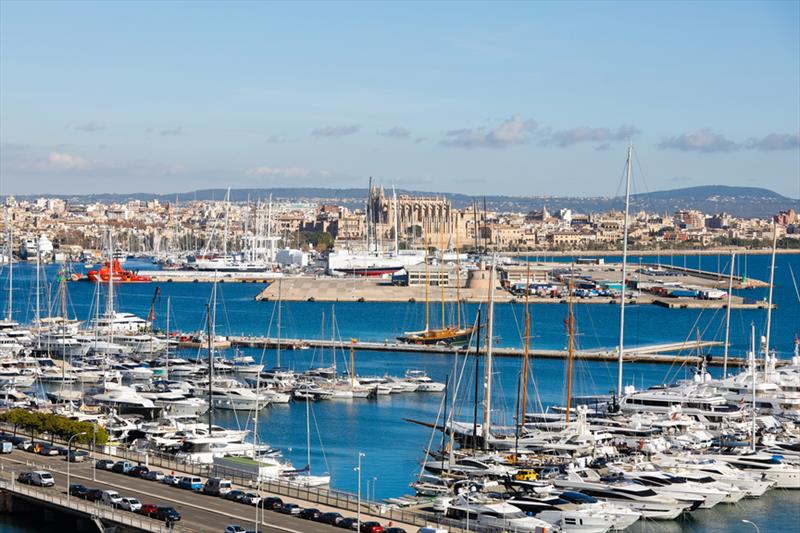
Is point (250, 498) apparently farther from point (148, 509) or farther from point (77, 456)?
point (77, 456)

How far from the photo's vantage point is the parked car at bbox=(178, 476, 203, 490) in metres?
19.9

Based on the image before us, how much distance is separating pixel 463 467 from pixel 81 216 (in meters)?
173

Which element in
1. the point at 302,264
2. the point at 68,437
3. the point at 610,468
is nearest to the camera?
the point at 610,468

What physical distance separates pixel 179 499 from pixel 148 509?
1196mm

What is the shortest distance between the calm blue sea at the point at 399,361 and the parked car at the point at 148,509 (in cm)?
285

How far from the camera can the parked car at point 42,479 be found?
65.7ft

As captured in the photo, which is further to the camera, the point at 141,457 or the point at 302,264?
the point at 302,264

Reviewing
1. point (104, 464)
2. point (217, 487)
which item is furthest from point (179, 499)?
point (104, 464)

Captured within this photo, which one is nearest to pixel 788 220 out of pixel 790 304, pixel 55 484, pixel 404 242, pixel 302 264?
pixel 404 242

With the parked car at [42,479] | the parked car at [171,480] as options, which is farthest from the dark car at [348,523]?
the parked car at [42,479]

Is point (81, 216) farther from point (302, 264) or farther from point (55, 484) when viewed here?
point (55, 484)

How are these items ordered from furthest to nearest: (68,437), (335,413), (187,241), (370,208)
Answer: (187,241) < (370,208) < (335,413) < (68,437)

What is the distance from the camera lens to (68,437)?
23.9m

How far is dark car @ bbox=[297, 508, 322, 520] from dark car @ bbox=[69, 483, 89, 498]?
3.45 meters
